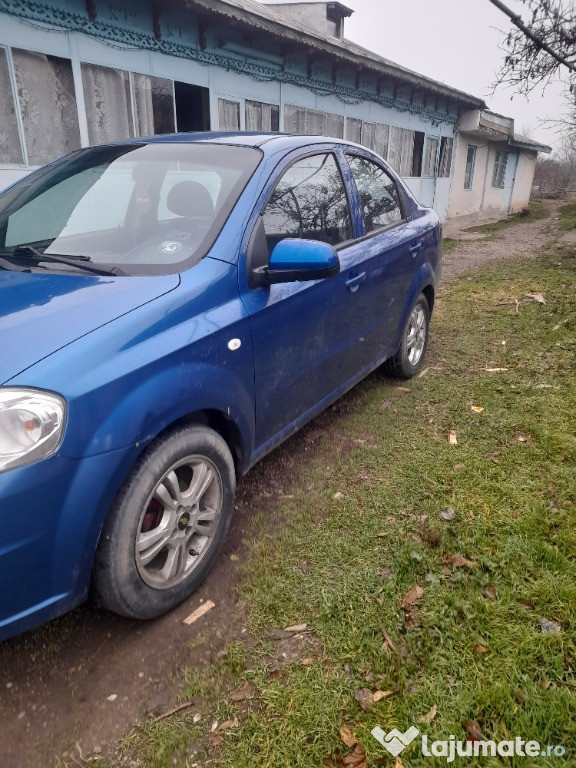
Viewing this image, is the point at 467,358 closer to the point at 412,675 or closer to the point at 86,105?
the point at 412,675

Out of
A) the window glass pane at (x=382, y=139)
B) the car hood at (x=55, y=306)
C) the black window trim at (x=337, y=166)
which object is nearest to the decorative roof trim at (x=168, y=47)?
the window glass pane at (x=382, y=139)

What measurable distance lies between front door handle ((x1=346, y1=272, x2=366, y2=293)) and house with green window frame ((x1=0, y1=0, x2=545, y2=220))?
16.9 feet

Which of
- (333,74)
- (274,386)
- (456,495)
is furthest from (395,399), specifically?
(333,74)

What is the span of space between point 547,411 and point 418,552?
77.4 inches

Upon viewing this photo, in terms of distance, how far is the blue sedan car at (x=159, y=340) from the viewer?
1670 mm

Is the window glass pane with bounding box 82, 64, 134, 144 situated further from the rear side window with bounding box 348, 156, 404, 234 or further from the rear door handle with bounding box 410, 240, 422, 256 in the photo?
the rear door handle with bounding box 410, 240, 422, 256

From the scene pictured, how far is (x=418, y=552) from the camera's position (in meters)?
2.51

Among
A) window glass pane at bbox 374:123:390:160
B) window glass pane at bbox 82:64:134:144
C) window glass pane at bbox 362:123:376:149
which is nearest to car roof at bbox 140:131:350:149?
window glass pane at bbox 82:64:134:144

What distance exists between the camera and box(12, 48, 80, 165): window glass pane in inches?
253

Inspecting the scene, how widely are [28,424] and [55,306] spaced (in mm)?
518

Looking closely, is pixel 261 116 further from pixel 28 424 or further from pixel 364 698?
pixel 364 698

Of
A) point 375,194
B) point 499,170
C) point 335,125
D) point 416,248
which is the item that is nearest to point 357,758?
point 375,194

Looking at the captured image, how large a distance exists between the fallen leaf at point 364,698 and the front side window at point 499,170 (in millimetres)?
25358

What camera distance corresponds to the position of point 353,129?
506 inches
